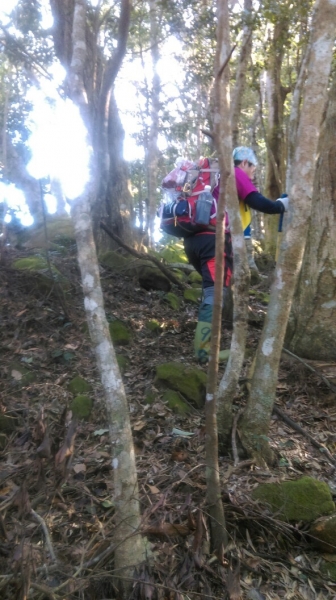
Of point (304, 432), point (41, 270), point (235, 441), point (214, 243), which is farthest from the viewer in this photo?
point (41, 270)

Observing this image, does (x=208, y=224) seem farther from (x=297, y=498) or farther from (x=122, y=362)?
(x=297, y=498)

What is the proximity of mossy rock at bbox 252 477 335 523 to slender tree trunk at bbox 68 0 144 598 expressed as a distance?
93 centimetres

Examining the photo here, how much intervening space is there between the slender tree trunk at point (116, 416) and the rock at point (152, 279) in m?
4.43

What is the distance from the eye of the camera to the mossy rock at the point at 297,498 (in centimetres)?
322

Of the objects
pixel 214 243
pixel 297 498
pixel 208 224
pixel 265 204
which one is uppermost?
pixel 265 204

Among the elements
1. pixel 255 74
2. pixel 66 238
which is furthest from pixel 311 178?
pixel 255 74

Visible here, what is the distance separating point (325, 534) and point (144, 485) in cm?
113

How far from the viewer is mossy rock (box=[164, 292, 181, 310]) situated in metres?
7.01

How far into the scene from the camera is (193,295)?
745 centimetres

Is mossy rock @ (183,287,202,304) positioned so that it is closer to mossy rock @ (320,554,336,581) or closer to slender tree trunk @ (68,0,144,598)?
slender tree trunk @ (68,0,144,598)

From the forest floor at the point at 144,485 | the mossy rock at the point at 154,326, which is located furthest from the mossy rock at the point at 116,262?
the forest floor at the point at 144,485

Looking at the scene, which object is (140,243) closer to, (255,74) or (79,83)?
(255,74)

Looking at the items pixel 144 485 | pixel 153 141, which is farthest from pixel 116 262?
pixel 153 141

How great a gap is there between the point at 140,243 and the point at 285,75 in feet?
27.8
